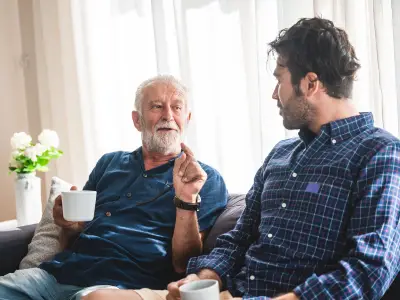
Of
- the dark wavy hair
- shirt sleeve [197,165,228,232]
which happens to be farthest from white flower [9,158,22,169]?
the dark wavy hair

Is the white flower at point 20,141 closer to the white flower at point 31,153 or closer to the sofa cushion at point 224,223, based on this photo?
the white flower at point 31,153

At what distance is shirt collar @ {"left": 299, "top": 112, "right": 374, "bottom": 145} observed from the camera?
57.9 inches

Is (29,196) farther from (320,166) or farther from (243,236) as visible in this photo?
(320,166)

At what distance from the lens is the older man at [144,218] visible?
1.81 m

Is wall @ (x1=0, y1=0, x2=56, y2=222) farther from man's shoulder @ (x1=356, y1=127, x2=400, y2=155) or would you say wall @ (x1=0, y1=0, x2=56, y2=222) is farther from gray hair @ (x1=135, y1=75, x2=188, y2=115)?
man's shoulder @ (x1=356, y1=127, x2=400, y2=155)

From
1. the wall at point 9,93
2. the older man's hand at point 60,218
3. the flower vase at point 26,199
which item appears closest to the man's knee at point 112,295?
the older man's hand at point 60,218

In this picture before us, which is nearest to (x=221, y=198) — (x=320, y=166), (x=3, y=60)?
(x=320, y=166)

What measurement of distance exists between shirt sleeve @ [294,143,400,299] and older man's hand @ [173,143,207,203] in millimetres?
593

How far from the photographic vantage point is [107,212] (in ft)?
6.54

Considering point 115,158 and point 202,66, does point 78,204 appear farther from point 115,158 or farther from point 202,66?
point 202,66

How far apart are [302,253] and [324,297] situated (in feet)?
0.62

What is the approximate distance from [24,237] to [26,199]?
594 mm

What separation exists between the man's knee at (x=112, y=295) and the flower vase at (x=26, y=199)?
4.13 feet

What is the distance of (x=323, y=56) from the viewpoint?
1505mm
